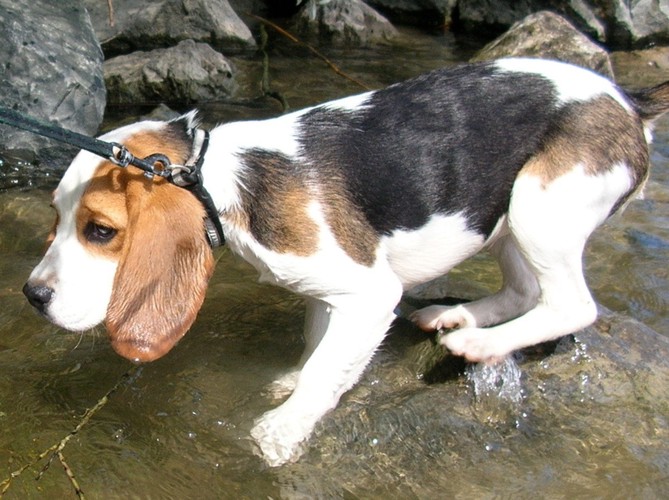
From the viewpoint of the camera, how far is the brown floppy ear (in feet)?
11.5

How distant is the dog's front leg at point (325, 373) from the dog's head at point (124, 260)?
2.22 feet

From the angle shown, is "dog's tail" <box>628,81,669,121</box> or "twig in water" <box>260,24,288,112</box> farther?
"twig in water" <box>260,24,288,112</box>

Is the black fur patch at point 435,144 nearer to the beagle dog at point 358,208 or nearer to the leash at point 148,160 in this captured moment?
the beagle dog at point 358,208

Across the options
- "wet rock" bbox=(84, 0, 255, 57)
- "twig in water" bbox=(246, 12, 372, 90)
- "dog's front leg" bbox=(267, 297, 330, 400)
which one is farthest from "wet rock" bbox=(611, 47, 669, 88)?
"dog's front leg" bbox=(267, 297, 330, 400)

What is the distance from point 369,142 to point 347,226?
0.42m

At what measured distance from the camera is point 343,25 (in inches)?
447

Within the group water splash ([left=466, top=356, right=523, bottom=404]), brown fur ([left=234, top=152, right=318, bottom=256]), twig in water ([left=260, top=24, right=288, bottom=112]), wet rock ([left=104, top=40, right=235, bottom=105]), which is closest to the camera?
brown fur ([left=234, top=152, right=318, bottom=256])

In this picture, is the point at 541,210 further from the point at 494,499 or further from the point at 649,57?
the point at 649,57

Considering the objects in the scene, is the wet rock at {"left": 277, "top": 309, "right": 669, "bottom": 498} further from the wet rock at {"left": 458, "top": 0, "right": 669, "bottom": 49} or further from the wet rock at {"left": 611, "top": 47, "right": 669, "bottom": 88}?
the wet rock at {"left": 458, "top": 0, "right": 669, "bottom": 49}

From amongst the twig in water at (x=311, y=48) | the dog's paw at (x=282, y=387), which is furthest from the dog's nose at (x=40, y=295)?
the twig in water at (x=311, y=48)

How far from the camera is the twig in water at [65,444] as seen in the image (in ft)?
12.0

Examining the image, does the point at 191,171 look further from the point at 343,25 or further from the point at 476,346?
the point at 343,25

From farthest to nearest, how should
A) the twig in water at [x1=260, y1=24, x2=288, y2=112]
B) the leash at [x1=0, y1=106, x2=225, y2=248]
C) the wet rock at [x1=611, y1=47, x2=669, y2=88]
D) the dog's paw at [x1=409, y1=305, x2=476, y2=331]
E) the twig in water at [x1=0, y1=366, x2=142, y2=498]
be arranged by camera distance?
1. the wet rock at [x1=611, y1=47, x2=669, y2=88]
2. the twig in water at [x1=260, y1=24, x2=288, y2=112]
3. the dog's paw at [x1=409, y1=305, x2=476, y2=331]
4. the twig in water at [x1=0, y1=366, x2=142, y2=498]
5. the leash at [x1=0, y1=106, x2=225, y2=248]

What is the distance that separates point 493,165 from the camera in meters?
4.23
